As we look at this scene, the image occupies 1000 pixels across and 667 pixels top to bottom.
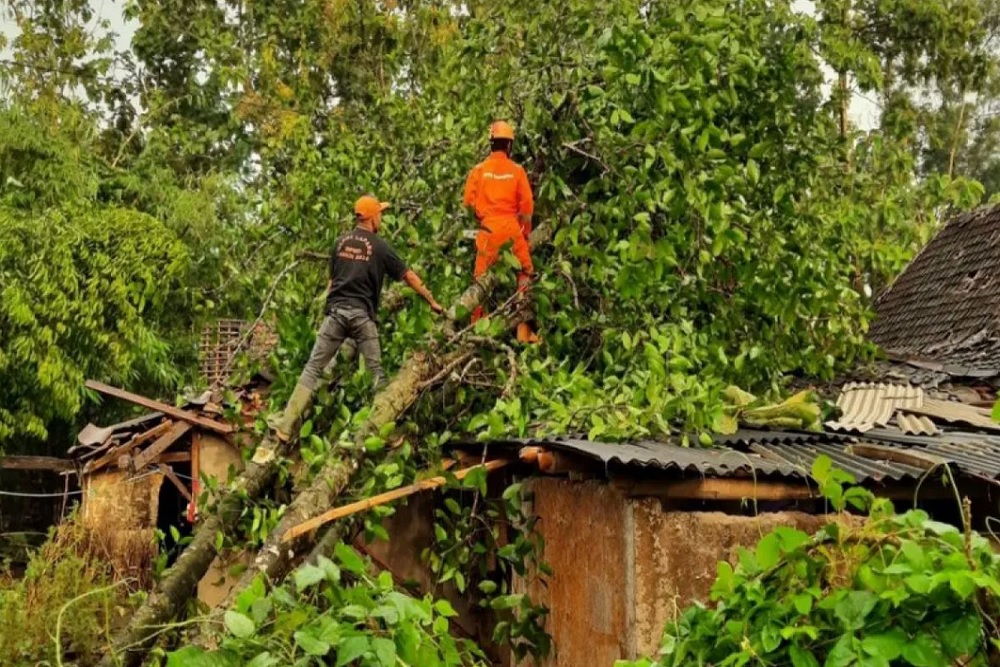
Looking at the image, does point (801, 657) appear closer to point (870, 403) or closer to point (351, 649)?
point (351, 649)

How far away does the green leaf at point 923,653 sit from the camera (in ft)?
6.95

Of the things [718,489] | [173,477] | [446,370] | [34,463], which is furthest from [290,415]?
[34,463]

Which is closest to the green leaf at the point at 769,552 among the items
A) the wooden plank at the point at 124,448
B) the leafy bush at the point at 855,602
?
the leafy bush at the point at 855,602

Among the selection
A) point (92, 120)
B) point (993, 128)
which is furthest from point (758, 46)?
point (993, 128)

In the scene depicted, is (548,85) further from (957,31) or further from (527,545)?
(957,31)

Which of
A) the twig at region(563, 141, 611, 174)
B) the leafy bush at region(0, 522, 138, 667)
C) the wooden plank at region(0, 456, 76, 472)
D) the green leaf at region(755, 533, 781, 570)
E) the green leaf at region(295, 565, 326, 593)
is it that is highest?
the twig at region(563, 141, 611, 174)

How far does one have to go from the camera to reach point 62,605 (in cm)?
706

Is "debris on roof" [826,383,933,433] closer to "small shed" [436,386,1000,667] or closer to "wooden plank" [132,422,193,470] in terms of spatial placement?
"small shed" [436,386,1000,667]

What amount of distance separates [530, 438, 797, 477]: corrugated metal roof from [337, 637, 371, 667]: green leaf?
1677 mm

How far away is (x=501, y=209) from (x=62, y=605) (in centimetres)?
422

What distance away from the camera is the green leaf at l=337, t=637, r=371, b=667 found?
2705mm

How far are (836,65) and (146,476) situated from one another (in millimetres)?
7026

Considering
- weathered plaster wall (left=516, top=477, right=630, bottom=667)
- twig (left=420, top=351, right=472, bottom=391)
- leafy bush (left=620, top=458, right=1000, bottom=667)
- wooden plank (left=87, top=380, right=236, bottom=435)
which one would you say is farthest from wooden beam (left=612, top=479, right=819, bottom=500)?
wooden plank (left=87, top=380, right=236, bottom=435)

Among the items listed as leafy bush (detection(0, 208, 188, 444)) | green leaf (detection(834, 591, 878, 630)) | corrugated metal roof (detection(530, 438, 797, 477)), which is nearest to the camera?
green leaf (detection(834, 591, 878, 630))
